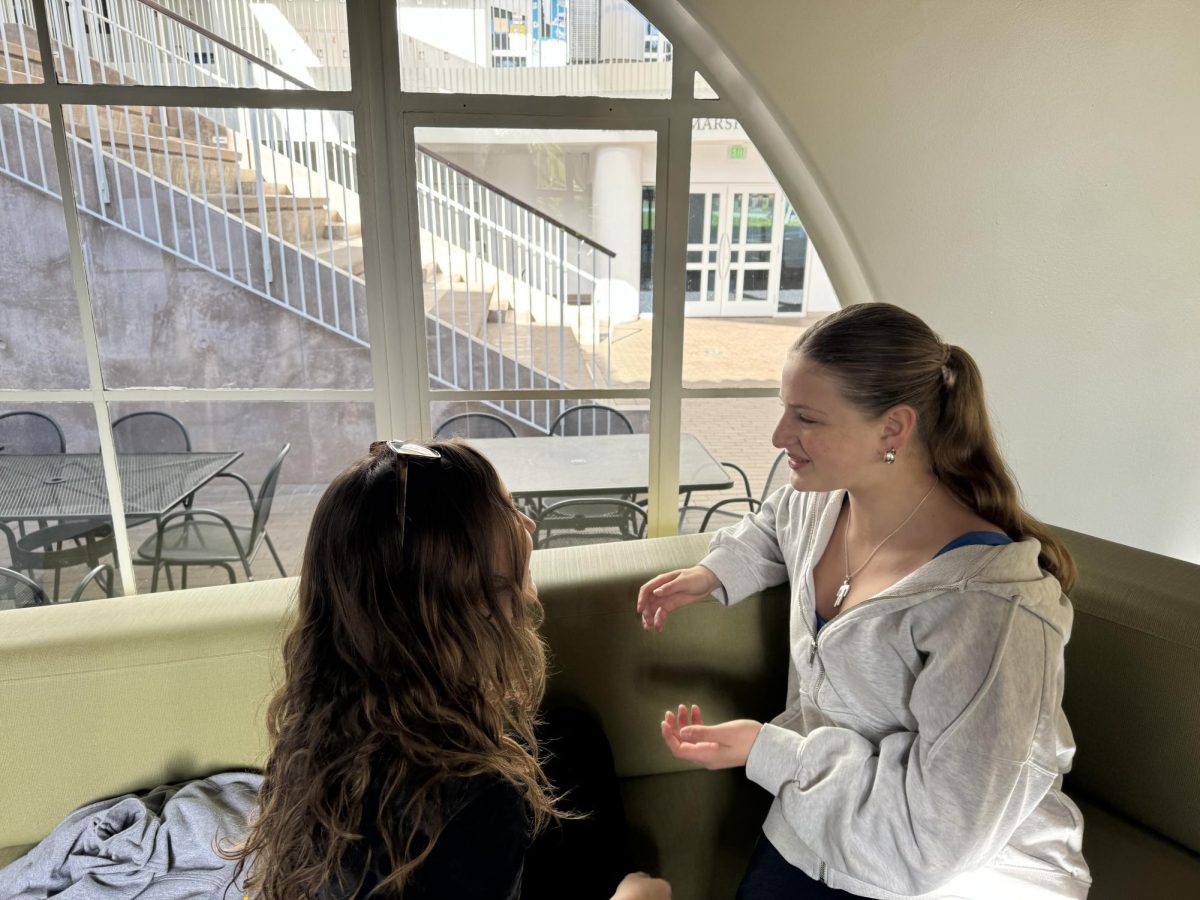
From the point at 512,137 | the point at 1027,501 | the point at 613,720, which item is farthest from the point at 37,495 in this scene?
the point at 1027,501

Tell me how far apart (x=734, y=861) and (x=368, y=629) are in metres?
0.99

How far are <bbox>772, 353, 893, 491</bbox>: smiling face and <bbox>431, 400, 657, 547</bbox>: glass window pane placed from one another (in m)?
1.16

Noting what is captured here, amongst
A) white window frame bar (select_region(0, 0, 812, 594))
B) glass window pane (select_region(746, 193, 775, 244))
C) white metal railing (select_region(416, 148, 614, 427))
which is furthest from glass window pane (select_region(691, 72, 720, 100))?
white metal railing (select_region(416, 148, 614, 427))

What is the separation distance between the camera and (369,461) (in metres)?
0.86

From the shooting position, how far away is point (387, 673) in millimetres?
839

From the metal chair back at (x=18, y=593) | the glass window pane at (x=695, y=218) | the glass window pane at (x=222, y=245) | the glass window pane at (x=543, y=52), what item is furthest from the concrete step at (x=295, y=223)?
the metal chair back at (x=18, y=593)

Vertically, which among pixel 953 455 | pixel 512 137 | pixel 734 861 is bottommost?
pixel 734 861

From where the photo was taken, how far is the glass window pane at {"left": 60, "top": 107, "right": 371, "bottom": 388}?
1.96m

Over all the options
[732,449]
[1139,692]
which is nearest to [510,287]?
[732,449]

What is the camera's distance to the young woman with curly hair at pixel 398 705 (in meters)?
0.80

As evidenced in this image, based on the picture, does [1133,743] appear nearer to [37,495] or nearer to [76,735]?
[76,735]

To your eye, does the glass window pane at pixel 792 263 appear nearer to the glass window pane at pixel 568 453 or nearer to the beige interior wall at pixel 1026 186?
the beige interior wall at pixel 1026 186

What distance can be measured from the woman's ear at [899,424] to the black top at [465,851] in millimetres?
700

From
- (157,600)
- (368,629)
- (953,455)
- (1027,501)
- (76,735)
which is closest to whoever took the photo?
(368,629)
